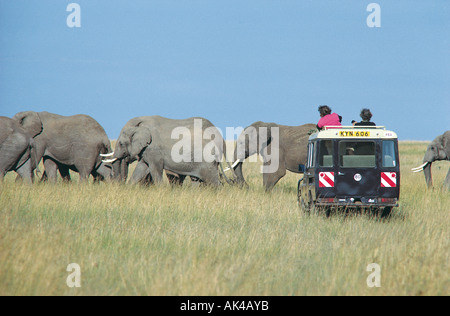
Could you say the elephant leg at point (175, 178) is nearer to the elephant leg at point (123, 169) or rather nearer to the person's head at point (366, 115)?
the elephant leg at point (123, 169)

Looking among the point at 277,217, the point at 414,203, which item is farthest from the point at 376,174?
the point at 414,203

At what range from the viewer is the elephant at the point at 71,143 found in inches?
730

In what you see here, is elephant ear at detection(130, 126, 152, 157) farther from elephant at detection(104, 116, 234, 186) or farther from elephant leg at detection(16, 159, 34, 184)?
elephant leg at detection(16, 159, 34, 184)

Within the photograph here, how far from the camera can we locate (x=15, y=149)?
15.7 m

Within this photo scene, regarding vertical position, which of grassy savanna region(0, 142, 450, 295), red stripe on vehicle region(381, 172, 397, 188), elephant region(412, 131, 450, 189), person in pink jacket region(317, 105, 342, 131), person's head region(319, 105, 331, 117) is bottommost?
grassy savanna region(0, 142, 450, 295)

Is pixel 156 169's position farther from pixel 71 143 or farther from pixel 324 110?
pixel 324 110

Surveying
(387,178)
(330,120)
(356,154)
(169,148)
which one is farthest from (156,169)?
(387,178)

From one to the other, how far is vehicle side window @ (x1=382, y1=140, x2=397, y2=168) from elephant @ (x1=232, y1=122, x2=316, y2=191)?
6863 millimetres

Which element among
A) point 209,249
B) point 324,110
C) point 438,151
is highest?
point 324,110

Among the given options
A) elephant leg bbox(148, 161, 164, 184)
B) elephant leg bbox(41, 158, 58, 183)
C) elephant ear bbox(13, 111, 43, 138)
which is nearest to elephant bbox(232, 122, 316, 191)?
elephant leg bbox(148, 161, 164, 184)

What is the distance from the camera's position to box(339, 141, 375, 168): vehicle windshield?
10922mm

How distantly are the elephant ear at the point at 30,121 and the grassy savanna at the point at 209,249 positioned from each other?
516cm

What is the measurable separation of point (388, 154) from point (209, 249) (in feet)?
15.6
